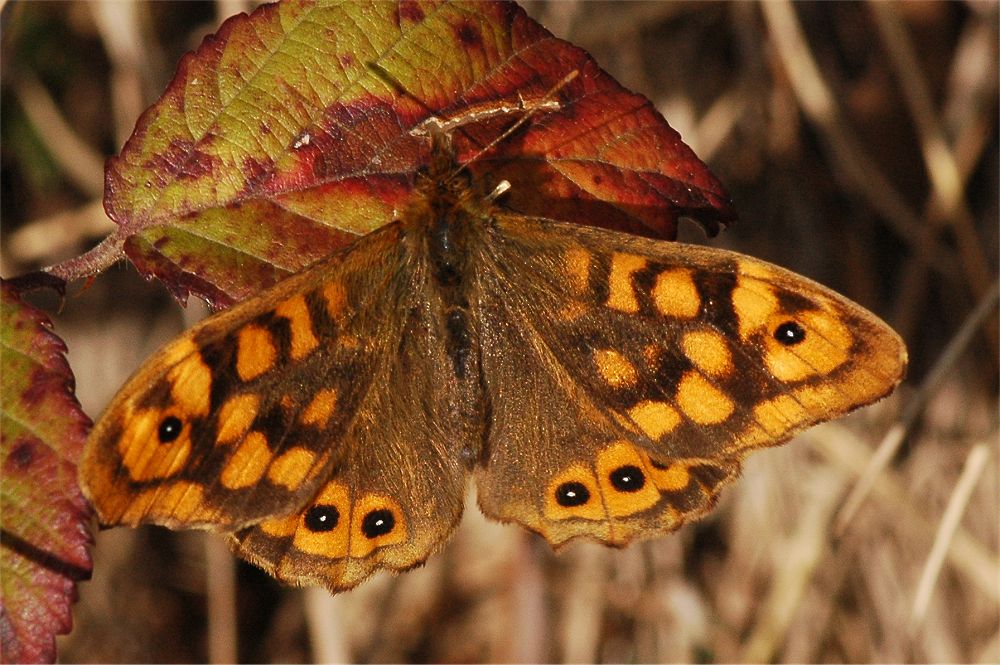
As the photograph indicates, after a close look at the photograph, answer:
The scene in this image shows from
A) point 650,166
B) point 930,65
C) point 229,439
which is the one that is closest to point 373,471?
point 229,439

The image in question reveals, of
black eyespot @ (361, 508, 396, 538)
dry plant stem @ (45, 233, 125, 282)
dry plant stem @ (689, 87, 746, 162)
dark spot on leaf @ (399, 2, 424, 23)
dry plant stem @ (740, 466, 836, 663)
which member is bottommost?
dry plant stem @ (740, 466, 836, 663)

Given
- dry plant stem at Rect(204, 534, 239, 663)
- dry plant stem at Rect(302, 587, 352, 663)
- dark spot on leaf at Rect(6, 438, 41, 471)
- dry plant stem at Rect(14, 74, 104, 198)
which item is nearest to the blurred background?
dry plant stem at Rect(14, 74, 104, 198)

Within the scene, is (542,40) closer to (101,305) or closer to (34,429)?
(34,429)

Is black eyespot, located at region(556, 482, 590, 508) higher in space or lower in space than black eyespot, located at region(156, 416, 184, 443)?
lower

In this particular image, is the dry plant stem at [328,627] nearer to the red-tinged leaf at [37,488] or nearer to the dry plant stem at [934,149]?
the red-tinged leaf at [37,488]

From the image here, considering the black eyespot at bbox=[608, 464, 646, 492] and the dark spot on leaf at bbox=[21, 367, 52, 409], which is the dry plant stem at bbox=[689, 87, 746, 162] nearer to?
the black eyespot at bbox=[608, 464, 646, 492]

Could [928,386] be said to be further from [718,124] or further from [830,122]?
[718,124]

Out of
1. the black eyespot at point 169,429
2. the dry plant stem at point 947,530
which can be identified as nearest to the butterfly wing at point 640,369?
the black eyespot at point 169,429
